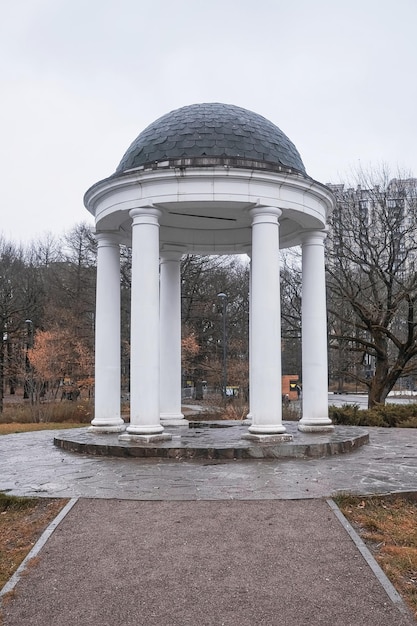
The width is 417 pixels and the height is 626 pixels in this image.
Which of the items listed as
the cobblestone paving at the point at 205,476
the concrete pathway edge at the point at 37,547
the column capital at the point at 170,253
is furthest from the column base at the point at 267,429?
the column capital at the point at 170,253

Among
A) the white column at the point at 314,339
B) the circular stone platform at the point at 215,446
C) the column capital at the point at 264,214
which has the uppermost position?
the column capital at the point at 264,214

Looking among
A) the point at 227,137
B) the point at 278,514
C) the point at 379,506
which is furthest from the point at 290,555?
the point at 227,137

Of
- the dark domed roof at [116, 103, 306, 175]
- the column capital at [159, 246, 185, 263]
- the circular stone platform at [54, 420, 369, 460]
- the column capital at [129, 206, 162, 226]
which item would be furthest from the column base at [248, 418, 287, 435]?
the column capital at [159, 246, 185, 263]

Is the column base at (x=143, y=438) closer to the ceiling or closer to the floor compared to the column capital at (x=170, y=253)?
closer to the floor

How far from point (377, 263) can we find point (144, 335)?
62.7ft

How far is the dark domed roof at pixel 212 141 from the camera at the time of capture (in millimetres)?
13422

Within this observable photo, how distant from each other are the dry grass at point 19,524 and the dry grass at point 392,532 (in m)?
3.67

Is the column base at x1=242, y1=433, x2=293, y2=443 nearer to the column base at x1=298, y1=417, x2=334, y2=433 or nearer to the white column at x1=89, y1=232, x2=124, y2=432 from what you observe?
the column base at x1=298, y1=417, x2=334, y2=433

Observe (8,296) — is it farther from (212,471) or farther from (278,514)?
(278,514)

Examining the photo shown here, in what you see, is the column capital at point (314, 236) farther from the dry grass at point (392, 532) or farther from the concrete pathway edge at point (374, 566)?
the concrete pathway edge at point (374, 566)

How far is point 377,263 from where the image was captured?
95.5ft

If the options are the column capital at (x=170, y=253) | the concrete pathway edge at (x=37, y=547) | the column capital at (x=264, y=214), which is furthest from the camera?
the column capital at (x=170, y=253)

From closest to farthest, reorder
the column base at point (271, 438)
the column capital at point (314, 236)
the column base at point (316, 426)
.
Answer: the column base at point (271, 438) → the column base at point (316, 426) → the column capital at point (314, 236)

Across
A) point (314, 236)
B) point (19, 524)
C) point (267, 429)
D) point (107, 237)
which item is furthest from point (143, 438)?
point (314, 236)
